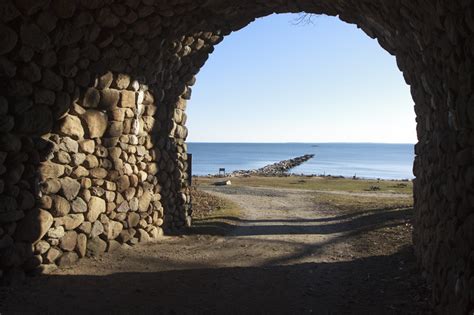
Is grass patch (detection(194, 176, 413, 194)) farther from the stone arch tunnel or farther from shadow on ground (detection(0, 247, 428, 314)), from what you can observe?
shadow on ground (detection(0, 247, 428, 314))

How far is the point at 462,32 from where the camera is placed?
427cm

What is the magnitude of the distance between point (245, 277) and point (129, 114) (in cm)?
404

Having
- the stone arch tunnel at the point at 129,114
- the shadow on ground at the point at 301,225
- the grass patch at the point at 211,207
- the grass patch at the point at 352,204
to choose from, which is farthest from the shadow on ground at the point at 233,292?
the grass patch at the point at 352,204

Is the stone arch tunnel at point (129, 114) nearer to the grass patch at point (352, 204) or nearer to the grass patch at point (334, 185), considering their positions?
the grass patch at point (352, 204)

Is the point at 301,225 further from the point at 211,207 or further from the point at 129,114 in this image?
the point at 129,114

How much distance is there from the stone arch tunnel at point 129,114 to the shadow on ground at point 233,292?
1.95ft

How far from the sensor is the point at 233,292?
6.56 m

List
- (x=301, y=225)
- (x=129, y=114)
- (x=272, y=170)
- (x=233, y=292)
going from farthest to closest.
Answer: (x=272, y=170) → (x=301, y=225) → (x=129, y=114) → (x=233, y=292)

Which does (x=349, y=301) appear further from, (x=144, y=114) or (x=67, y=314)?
(x=144, y=114)

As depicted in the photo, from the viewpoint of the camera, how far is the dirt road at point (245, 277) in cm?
593

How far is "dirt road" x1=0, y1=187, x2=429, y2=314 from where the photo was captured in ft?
19.4

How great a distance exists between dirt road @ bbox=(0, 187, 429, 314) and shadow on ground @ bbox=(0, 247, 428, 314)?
0.01 metres

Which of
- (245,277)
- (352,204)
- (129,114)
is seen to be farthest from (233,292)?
(352,204)

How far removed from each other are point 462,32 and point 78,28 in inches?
208
